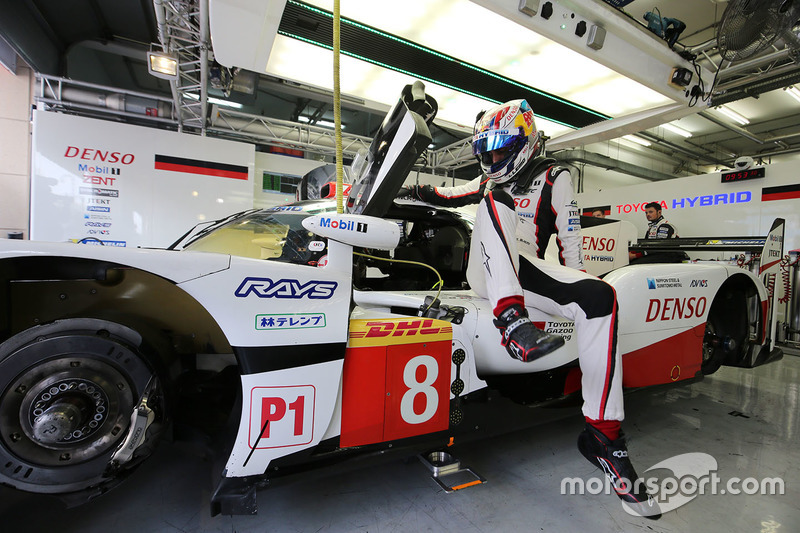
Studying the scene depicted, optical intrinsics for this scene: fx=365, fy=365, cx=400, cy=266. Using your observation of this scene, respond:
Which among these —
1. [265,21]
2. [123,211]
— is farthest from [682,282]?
[123,211]

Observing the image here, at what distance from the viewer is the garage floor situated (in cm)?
137

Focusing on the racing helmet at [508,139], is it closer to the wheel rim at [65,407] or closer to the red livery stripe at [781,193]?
the wheel rim at [65,407]

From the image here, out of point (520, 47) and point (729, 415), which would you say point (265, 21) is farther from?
point (729, 415)

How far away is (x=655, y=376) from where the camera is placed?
208cm

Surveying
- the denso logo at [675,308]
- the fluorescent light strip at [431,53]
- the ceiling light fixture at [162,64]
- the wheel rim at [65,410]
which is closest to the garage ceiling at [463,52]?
the fluorescent light strip at [431,53]

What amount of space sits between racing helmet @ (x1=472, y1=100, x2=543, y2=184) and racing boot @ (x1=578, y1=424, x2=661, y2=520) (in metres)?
1.32

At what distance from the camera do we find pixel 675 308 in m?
2.09

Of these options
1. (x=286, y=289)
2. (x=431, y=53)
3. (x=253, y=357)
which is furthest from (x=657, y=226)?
(x=253, y=357)

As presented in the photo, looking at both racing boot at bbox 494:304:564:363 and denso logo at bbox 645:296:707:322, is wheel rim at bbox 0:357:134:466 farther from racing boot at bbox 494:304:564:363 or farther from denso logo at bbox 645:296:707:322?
denso logo at bbox 645:296:707:322

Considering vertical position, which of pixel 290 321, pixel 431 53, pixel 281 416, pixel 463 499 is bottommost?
pixel 463 499

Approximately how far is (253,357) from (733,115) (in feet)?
37.3

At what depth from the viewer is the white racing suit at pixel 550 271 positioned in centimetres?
157

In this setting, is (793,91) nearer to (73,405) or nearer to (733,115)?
(733,115)

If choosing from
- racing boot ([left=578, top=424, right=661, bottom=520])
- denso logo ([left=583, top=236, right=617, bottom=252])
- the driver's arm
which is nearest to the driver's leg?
racing boot ([left=578, top=424, right=661, bottom=520])
